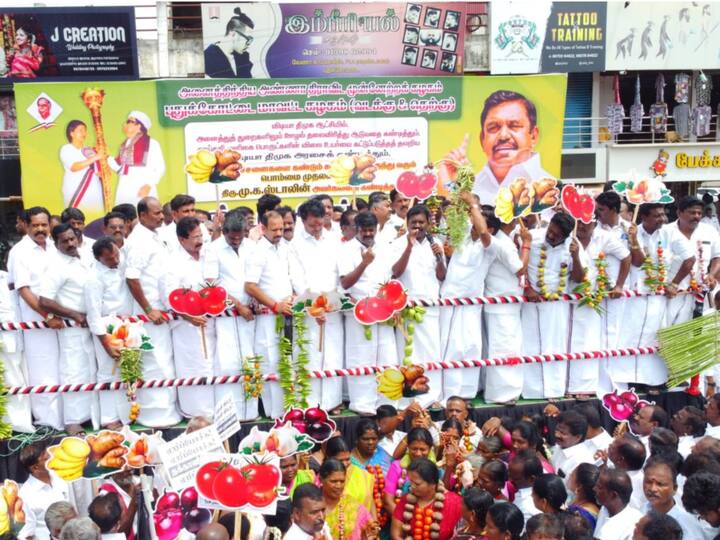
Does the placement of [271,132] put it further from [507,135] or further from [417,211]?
[417,211]

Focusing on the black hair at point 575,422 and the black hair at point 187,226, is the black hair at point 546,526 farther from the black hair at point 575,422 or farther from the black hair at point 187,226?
the black hair at point 187,226

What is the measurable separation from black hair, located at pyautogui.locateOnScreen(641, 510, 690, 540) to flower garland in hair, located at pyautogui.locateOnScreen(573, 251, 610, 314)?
11.6 ft

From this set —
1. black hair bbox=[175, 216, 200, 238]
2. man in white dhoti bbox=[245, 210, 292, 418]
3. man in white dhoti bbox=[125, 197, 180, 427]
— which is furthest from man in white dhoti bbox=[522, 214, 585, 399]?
man in white dhoti bbox=[125, 197, 180, 427]

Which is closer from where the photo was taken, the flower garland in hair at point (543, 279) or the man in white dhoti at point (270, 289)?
the man in white dhoti at point (270, 289)

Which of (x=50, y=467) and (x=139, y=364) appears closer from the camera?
(x=50, y=467)

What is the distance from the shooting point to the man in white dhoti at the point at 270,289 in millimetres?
6547

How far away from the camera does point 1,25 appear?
16.4m

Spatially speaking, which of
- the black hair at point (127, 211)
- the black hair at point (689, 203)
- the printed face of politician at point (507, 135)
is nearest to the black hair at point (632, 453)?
the black hair at point (689, 203)

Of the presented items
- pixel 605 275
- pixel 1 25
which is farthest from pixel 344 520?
pixel 1 25

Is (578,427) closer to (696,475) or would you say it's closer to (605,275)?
(696,475)

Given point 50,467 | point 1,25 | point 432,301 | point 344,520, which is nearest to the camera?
point 50,467

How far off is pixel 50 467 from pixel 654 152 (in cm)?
1760

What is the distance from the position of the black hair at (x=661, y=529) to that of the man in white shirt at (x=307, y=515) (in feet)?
5.32

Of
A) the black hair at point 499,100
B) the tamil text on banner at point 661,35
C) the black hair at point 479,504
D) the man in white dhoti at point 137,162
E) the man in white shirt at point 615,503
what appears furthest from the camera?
the tamil text on banner at point 661,35
